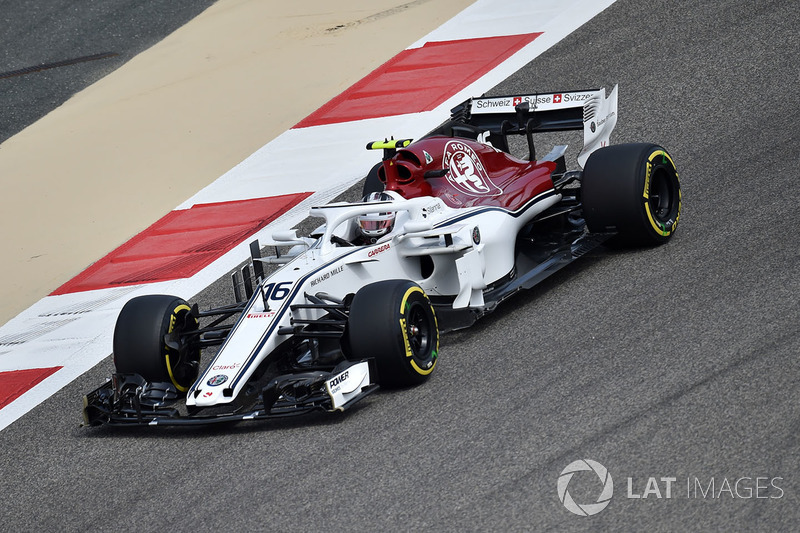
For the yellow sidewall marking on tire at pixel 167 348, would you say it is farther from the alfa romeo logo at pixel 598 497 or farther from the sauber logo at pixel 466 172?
the alfa romeo logo at pixel 598 497

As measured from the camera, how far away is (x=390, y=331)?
693 cm

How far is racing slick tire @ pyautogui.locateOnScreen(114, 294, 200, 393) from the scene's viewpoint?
300 inches

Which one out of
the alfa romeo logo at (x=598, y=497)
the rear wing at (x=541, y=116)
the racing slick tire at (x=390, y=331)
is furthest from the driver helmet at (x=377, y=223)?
the alfa romeo logo at (x=598, y=497)

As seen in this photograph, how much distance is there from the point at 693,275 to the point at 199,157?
722 cm

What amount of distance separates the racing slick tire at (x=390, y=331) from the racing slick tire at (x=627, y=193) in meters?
2.00

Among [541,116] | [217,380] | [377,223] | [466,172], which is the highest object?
[541,116]

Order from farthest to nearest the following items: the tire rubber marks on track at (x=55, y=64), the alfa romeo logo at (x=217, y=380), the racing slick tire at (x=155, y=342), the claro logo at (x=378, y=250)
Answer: the tire rubber marks on track at (x=55, y=64) < the claro logo at (x=378, y=250) < the racing slick tire at (x=155, y=342) < the alfa romeo logo at (x=217, y=380)

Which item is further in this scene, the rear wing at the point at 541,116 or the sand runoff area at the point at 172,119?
the sand runoff area at the point at 172,119

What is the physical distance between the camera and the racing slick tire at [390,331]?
6.96 m

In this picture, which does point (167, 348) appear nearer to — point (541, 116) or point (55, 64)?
point (541, 116)

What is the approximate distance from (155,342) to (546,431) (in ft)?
9.51

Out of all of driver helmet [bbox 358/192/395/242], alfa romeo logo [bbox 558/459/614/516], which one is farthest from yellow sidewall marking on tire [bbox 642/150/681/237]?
alfa romeo logo [bbox 558/459/614/516]

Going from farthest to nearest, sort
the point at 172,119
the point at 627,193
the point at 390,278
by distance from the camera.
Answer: the point at 172,119 < the point at 627,193 < the point at 390,278

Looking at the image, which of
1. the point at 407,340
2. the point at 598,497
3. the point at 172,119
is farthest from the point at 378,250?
the point at 172,119
